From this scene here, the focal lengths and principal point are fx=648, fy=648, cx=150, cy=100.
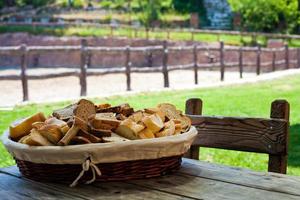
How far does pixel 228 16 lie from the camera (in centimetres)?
3938

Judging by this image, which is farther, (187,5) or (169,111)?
(187,5)

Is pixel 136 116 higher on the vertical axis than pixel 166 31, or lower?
higher

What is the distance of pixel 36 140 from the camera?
5.92ft

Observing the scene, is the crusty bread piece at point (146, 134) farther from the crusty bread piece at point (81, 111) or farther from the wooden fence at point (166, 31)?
the wooden fence at point (166, 31)

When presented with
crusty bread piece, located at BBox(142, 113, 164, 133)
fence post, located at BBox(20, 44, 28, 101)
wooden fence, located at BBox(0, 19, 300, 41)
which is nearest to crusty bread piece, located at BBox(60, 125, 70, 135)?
crusty bread piece, located at BBox(142, 113, 164, 133)

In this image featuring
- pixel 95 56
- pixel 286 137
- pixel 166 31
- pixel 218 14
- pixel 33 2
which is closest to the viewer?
pixel 286 137

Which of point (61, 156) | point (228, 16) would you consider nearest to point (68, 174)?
point (61, 156)

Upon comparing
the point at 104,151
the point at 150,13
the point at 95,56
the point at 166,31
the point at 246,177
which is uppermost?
the point at 104,151

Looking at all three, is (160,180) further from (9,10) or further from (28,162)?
(9,10)

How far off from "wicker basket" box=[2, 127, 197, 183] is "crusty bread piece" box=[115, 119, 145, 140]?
53mm

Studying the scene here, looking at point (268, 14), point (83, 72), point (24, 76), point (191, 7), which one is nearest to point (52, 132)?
point (24, 76)

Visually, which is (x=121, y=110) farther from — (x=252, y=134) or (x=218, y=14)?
(x=218, y=14)

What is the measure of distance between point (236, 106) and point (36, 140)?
7182 mm

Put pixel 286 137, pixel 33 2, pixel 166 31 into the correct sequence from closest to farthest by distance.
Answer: pixel 286 137
pixel 166 31
pixel 33 2
